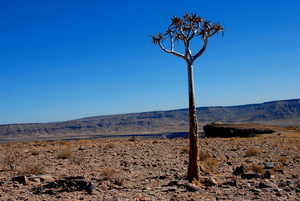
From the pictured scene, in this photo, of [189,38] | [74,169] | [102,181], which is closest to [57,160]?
[74,169]

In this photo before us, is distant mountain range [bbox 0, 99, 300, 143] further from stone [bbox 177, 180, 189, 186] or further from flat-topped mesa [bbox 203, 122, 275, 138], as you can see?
stone [bbox 177, 180, 189, 186]

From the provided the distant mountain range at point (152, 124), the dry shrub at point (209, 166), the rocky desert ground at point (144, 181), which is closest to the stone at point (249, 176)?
the rocky desert ground at point (144, 181)

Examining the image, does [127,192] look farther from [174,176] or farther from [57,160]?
[57,160]

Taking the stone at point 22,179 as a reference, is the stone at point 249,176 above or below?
below

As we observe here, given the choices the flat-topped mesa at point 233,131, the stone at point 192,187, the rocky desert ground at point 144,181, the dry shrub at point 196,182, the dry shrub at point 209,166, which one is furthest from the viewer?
the flat-topped mesa at point 233,131

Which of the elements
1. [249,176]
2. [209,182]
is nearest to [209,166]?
[249,176]

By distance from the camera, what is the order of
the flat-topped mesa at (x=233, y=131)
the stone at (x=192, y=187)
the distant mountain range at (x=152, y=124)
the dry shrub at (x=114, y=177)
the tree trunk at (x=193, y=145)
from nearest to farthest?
1. the stone at (x=192, y=187)
2. the tree trunk at (x=193, y=145)
3. the dry shrub at (x=114, y=177)
4. the flat-topped mesa at (x=233, y=131)
5. the distant mountain range at (x=152, y=124)

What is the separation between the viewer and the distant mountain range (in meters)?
142

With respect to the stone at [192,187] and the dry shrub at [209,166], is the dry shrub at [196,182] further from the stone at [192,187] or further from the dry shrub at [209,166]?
the dry shrub at [209,166]

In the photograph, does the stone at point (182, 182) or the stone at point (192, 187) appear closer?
the stone at point (192, 187)

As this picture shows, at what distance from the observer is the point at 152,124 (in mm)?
178875

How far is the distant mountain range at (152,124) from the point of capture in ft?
464

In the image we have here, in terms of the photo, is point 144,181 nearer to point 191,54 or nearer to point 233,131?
point 191,54

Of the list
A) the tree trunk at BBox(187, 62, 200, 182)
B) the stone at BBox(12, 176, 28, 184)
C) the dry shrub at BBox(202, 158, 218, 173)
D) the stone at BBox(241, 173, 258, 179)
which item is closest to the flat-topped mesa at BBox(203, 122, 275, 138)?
the dry shrub at BBox(202, 158, 218, 173)
